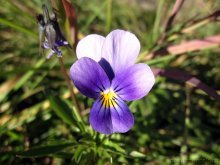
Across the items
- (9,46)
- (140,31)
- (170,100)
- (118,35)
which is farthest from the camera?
(140,31)

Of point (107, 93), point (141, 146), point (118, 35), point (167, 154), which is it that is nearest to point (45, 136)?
point (141, 146)

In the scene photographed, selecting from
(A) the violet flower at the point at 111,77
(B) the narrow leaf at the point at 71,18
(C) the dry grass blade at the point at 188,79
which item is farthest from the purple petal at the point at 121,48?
(C) the dry grass blade at the point at 188,79

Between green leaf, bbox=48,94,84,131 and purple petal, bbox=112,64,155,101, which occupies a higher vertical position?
green leaf, bbox=48,94,84,131

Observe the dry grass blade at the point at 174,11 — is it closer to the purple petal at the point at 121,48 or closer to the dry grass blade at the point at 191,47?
the dry grass blade at the point at 191,47

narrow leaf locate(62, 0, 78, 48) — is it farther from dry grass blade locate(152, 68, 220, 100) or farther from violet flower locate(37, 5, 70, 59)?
dry grass blade locate(152, 68, 220, 100)

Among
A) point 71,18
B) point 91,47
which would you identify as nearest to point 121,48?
point 91,47

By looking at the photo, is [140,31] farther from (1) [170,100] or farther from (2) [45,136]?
(2) [45,136]

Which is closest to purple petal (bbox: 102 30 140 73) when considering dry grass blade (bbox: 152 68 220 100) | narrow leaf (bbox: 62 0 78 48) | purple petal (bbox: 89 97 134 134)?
purple petal (bbox: 89 97 134 134)
